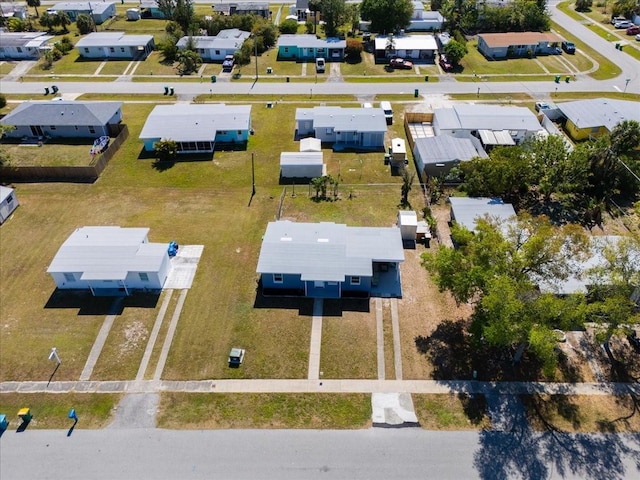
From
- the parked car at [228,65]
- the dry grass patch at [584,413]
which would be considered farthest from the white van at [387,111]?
the dry grass patch at [584,413]

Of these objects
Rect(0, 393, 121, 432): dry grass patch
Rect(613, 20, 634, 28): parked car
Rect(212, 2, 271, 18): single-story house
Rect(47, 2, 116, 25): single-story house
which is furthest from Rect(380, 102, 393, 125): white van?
Rect(47, 2, 116, 25): single-story house

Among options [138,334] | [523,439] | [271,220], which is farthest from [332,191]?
[523,439]

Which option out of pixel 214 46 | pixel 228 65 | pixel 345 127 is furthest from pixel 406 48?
pixel 214 46

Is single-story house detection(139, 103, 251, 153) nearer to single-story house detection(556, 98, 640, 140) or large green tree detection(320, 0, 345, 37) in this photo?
large green tree detection(320, 0, 345, 37)

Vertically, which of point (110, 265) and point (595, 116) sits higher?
point (595, 116)

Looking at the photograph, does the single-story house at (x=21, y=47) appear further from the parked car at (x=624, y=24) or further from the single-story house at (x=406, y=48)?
the parked car at (x=624, y=24)

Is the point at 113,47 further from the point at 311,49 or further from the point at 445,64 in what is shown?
the point at 445,64

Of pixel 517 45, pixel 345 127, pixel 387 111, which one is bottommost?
pixel 387 111
